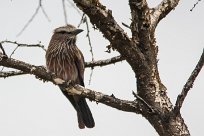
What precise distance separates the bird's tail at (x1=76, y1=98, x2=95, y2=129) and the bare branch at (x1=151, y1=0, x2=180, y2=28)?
6.74 feet

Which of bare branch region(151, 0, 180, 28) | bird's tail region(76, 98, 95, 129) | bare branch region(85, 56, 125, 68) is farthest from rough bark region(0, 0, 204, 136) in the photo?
bird's tail region(76, 98, 95, 129)

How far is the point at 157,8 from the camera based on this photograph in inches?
156

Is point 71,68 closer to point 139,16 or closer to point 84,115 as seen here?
point 84,115

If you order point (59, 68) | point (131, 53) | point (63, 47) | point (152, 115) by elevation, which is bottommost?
point (152, 115)

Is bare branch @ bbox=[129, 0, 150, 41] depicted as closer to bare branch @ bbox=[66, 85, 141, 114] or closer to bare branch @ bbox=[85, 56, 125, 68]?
bare branch @ bbox=[66, 85, 141, 114]

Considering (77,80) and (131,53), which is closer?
(131,53)

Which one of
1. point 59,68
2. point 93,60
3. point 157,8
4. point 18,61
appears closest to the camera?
point 18,61

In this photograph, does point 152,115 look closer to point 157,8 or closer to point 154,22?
point 154,22

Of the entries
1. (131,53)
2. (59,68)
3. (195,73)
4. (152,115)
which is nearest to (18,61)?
(131,53)

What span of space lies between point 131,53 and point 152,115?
505 millimetres

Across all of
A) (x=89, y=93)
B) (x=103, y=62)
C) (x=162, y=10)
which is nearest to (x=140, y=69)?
(x=89, y=93)

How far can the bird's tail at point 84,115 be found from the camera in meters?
5.56

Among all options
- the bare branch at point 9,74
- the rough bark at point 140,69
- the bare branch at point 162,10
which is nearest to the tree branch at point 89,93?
the rough bark at point 140,69

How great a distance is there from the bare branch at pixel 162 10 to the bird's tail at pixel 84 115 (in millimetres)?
2056
